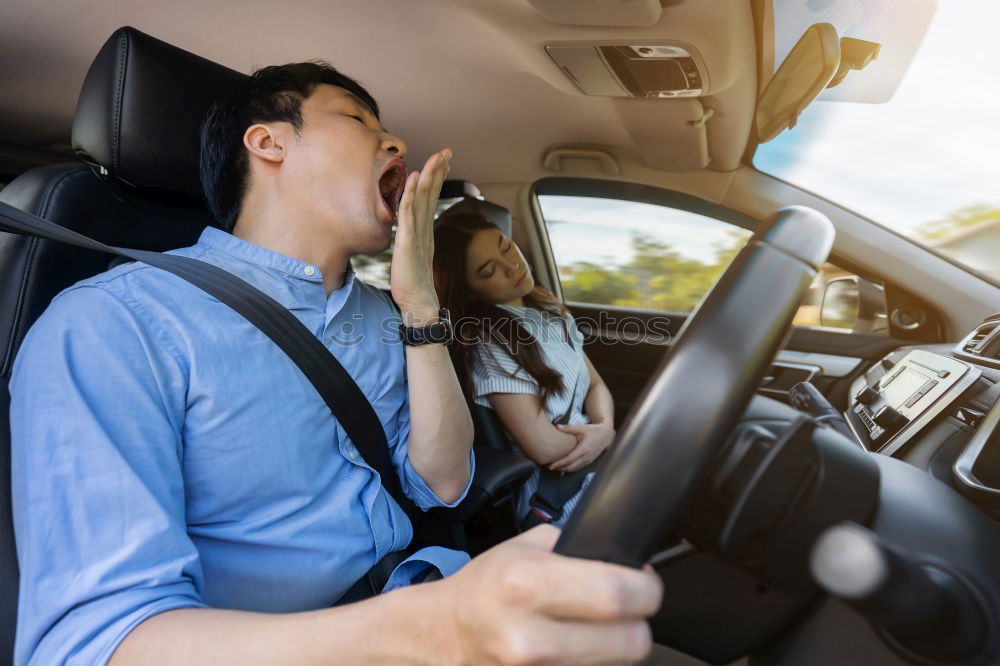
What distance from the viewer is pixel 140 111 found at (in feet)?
3.43

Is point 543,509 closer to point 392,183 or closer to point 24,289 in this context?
point 392,183

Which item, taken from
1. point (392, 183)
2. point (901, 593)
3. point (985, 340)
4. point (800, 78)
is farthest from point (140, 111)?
point (985, 340)

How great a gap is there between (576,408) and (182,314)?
123cm

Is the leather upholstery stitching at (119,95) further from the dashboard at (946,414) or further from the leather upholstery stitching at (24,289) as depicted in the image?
the dashboard at (946,414)

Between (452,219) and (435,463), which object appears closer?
(435,463)

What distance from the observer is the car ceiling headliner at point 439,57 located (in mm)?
1400

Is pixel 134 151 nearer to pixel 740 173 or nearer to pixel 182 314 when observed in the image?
pixel 182 314

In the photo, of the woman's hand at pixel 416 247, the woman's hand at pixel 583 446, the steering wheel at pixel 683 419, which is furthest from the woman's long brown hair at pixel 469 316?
the steering wheel at pixel 683 419

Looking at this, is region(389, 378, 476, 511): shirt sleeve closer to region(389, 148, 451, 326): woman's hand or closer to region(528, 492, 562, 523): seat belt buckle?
region(389, 148, 451, 326): woman's hand

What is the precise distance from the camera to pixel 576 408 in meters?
1.83

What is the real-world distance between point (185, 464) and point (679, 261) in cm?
201

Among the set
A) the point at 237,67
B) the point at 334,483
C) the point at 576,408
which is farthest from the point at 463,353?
the point at 237,67

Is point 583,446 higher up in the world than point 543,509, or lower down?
higher up

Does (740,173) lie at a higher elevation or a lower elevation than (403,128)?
higher
